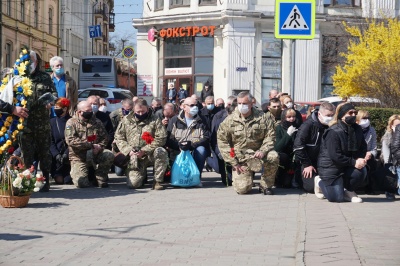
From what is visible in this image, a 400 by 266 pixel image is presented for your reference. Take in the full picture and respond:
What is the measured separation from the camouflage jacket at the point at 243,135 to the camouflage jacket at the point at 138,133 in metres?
1.28

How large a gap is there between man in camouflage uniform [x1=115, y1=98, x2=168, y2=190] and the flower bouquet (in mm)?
2999

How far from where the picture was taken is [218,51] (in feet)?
131

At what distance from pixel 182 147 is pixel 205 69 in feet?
87.4

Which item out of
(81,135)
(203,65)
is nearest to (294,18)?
(81,135)

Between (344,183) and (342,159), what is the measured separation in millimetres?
441

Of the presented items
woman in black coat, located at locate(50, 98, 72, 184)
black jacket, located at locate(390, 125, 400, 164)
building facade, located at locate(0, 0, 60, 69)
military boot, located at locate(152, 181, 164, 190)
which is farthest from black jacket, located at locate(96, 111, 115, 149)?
building facade, located at locate(0, 0, 60, 69)

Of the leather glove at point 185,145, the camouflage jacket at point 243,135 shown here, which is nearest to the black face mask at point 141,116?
the leather glove at point 185,145

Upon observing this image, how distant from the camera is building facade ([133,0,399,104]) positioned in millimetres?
38688

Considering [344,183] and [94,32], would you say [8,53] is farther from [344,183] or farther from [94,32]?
[344,183]

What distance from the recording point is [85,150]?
46.2ft

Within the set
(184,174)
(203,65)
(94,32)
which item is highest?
(94,32)

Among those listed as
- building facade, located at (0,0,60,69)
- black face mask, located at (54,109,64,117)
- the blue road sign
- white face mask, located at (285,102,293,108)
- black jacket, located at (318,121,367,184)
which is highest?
the blue road sign

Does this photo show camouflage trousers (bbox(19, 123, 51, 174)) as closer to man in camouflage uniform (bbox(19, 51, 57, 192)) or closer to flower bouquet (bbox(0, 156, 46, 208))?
man in camouflage uniform (bbox(19, 51, 57, 192))

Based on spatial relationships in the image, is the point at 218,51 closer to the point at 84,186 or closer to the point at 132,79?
the point at 132,79
